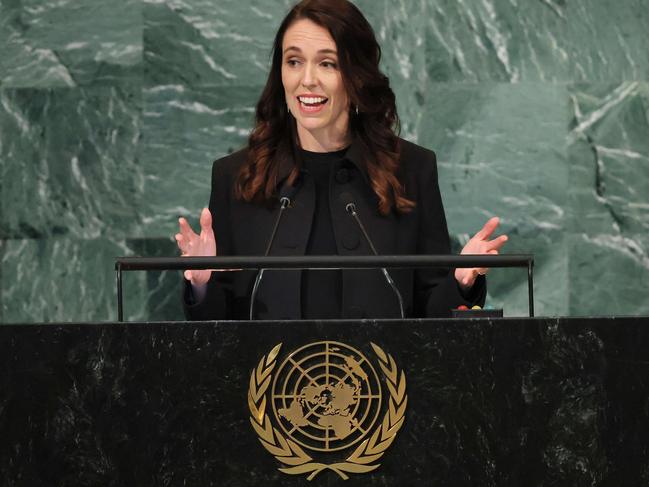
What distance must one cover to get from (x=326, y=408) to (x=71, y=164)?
8.41 feet

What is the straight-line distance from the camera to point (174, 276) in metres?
4.24

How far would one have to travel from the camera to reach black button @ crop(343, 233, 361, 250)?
98.9 inches

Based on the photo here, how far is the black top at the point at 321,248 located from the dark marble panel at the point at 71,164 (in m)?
1.68

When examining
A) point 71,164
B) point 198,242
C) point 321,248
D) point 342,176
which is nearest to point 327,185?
point 342,176

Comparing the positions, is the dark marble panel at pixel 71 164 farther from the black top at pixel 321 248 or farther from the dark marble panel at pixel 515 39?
the black top at pixel 321 248

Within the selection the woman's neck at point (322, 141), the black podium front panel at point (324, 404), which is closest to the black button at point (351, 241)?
the woman's neck at point (322, 141)

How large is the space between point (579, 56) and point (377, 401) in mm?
2725

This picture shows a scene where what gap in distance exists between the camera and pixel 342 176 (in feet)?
8.53

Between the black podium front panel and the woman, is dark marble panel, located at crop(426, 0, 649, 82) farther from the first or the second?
the black podium front panel

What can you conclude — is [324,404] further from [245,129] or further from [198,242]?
[245,129]

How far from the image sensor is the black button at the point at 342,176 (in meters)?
2.60

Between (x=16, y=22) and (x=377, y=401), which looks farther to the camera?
(x=16, y=22)

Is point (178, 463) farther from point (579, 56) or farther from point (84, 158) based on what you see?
point (579, 56)

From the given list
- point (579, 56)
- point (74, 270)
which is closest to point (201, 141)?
point (74, 270)
